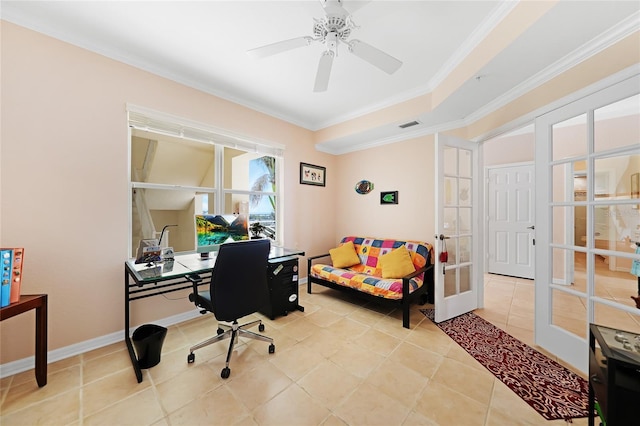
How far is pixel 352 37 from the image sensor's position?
1.97 m

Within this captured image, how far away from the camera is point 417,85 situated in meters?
2.69

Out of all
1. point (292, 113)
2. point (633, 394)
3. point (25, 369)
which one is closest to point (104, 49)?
point (292, 113)

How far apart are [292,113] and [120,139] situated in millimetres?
2157

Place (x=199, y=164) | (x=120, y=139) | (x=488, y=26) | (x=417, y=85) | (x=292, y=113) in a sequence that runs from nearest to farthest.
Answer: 1. (x=488, y=26)
2. (x=120, y=139)
3. (x=417, y=85)
4. (x=199, y=164)
5. (x=292, y=113)

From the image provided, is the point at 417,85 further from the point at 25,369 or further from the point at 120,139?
the point at 25,369

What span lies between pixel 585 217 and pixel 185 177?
3848 mm

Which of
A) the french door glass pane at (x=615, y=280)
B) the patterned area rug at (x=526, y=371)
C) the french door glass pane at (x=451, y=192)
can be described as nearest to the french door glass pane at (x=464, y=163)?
the french door glass pane at (x=451, y=192)

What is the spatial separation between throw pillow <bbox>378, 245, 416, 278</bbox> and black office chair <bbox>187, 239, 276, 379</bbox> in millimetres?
1678

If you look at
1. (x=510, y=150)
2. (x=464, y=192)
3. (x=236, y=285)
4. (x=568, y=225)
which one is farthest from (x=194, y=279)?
(x=510, y=150)

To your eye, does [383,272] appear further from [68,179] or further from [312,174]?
[68,179]

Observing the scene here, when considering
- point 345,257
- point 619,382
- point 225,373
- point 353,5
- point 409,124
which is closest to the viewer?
point 619,382

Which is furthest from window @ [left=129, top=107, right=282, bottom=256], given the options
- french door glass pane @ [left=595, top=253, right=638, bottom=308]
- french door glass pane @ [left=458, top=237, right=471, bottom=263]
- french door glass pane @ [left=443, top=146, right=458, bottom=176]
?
french door glass pane @ [left=595, top=253, right=638, bottom=308]

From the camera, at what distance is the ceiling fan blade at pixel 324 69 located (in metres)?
1.69

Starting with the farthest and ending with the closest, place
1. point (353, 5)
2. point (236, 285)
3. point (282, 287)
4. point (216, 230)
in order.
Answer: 1. point (282, 287)
2. point (216, 230)
3. point (236, 285)
4. point (353, 5)
